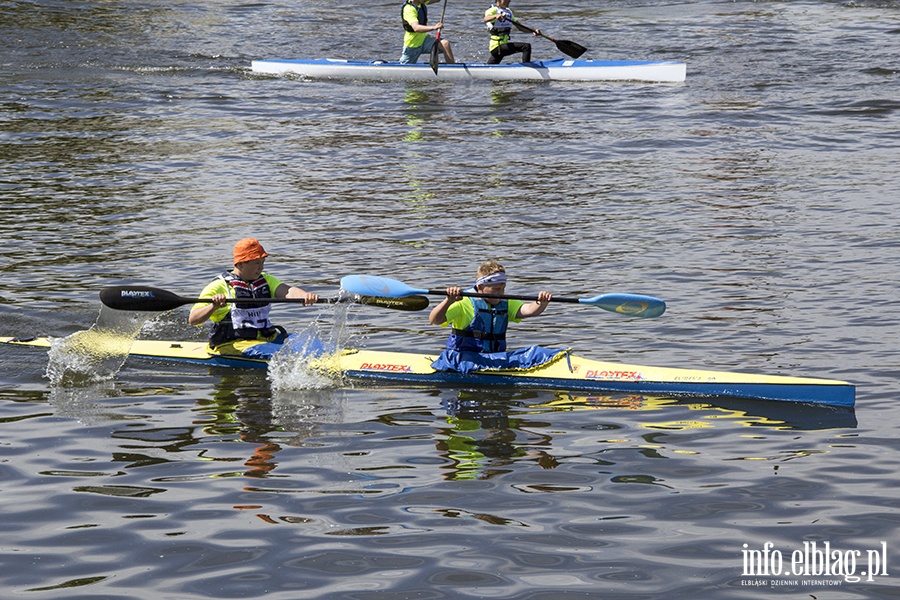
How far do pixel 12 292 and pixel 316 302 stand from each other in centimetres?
421

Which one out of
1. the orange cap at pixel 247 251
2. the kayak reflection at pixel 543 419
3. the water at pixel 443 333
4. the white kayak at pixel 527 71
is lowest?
the kayak reflection at pixel 543 419

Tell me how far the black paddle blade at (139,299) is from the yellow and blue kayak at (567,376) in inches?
18.2

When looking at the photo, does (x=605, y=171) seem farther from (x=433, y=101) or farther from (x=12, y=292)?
(x=12, y=292)

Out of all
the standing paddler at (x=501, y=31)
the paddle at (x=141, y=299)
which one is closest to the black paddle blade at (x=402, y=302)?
the paddle at (x=141, y=299)

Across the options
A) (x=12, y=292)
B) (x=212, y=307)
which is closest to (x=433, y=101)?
(x=12, y=292)

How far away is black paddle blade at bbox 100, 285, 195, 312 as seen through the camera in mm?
10719

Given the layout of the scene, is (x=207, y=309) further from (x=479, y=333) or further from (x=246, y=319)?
(x=479, y=333)

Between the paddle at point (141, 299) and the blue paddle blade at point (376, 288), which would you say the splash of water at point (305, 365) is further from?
the paddle at point (141, 299)

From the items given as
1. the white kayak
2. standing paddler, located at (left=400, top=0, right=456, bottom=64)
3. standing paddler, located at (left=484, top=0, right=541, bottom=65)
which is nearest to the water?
the white kayak

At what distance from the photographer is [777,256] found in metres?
13.7

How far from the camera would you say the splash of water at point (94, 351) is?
34.3 feet

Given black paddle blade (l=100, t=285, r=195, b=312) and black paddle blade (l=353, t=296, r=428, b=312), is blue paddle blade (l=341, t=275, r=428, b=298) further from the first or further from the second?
black paddle blade (l=100, t=285, r=195, b=312)

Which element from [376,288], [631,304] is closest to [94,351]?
[376,288]

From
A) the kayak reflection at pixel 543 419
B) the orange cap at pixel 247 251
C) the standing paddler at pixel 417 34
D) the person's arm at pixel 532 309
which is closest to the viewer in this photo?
the kayak reflection at pixel 543 419
